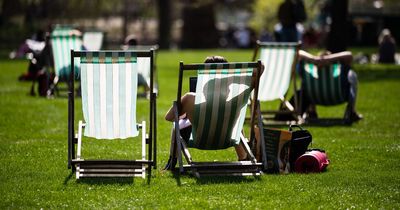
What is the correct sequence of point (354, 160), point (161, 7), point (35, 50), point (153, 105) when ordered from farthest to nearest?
1. point (161, 7)
2. point (35, 50)
3. point (354, 160)
4. point (153, 105)

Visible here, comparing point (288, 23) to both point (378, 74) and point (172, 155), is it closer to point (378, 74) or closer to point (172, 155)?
point (378, 74)

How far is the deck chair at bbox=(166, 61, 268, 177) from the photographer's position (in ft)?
27.7

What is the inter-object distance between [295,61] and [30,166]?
16.6 ft

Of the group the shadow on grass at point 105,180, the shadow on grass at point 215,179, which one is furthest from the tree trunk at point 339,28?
the shadow on grass at point 105,180

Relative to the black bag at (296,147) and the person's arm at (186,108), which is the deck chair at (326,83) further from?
the person's arm at (186,108)

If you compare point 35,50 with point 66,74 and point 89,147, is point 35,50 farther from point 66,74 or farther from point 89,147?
point 89,147

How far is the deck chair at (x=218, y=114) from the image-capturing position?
27.7 feet

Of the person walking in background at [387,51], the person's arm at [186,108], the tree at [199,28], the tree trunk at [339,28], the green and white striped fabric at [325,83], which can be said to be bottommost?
the tree at [199,28]

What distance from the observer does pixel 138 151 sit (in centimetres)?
1033

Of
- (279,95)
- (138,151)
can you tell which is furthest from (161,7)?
(138,151)

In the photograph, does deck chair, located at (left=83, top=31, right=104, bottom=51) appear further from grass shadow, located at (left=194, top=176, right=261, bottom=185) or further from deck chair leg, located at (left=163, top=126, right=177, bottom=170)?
grass shadow, located at (left=194, top=176, right=261, bottom=185)

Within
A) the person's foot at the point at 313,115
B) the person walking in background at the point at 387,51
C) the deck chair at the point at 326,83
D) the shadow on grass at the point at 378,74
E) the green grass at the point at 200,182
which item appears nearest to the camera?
the green grass at the point at 200,182

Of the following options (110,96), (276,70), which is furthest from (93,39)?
(110,96)

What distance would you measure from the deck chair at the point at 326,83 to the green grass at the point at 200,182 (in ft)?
1.70
